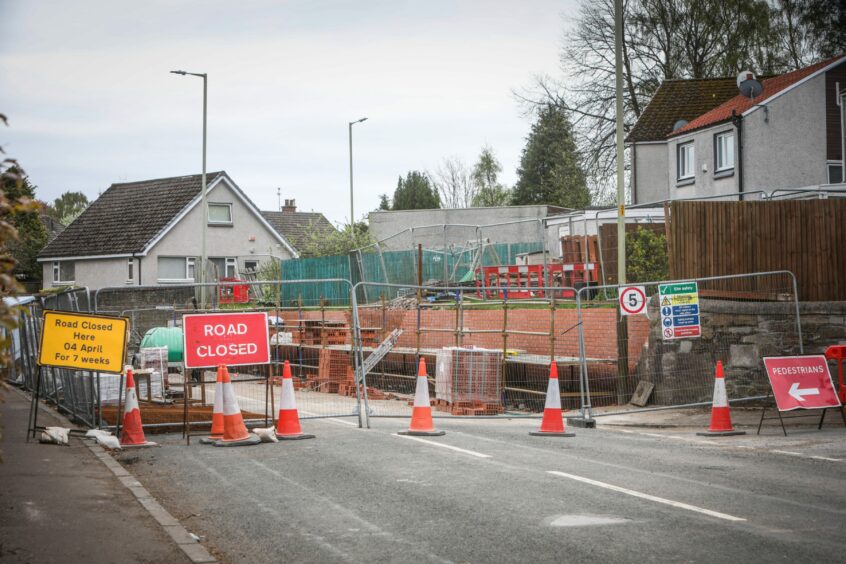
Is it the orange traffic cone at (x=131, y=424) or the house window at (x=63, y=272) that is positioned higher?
the house window at (x=63, y=272)

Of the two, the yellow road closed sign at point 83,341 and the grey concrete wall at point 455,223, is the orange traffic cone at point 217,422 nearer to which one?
the yellow road closed sign at point 83,341

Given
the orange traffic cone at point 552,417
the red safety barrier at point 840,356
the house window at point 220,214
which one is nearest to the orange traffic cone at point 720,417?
the red safety barrier at point 840,356

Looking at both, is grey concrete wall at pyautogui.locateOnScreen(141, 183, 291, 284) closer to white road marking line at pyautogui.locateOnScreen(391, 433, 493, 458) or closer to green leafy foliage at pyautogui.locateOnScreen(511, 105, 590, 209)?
green leafy foliage at pyautogui.locateOnScreen(511, 105, 590, 209)

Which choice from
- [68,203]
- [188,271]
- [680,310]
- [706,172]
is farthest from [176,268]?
[68,203]

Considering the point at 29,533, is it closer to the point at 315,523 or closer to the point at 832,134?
the point at 315,523

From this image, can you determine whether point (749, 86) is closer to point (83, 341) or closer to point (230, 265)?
point (230, 265)

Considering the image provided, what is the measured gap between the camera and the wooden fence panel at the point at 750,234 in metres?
17.8

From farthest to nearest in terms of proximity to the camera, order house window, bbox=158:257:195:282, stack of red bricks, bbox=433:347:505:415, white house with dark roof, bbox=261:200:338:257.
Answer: white house with dark roof, bbox=261:200:338:257, house window, bbox=158:257:195:282, stack of red bricks, bbox=433:347:505:415

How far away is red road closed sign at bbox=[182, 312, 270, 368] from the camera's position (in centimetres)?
1283

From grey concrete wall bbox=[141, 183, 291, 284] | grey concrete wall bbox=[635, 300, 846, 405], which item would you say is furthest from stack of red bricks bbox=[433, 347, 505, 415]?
grey concrete wall bbox=[141, 183, 291, 284]

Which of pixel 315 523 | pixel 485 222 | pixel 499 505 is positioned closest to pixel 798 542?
pixel 499 505

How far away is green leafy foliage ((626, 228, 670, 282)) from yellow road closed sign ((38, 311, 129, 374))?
1413 centimetres

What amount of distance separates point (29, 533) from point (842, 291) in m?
15.1

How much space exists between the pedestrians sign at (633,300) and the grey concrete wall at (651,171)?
30204 millimetres
